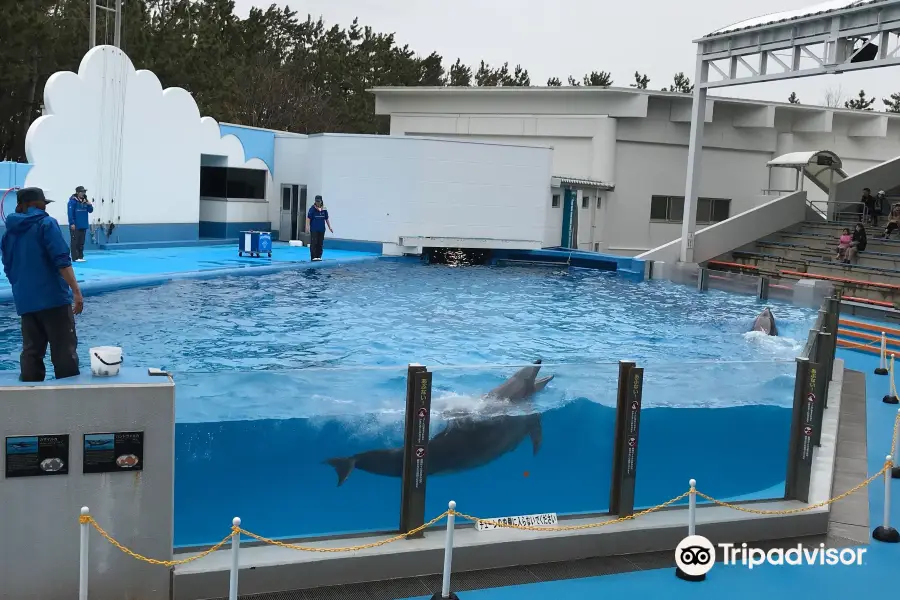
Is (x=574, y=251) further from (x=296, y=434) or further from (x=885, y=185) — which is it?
(x=296, y=434)

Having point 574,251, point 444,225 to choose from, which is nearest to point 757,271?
point 574,251

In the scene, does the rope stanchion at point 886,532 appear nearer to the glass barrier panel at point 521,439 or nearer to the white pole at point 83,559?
the glass barrier panel at point 521,439

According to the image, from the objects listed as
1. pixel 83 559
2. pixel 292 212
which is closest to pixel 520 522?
pixel 83 559

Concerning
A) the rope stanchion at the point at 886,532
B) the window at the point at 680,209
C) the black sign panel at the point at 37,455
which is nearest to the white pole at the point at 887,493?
the rope stanchion at the point at 886,532

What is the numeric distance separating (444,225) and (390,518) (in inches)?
836

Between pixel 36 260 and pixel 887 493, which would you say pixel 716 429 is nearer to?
pixel 887 493

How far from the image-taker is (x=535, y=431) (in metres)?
6.34

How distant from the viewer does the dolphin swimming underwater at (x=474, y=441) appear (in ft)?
19.2

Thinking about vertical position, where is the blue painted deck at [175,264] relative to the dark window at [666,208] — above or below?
below

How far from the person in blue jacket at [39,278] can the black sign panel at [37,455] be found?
0.56m

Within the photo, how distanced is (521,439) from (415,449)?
84cm

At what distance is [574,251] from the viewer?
28.1 meters

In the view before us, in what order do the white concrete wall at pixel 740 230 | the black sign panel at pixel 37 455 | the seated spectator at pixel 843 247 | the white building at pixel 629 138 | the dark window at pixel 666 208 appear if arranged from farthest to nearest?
the dark window at pixel 666 208 → the white building at pixel 629 138 → the white concrete wall at pixel 740 230 → the seated spectator at pixel 843 247 → the black sign panel at pixel 37 455

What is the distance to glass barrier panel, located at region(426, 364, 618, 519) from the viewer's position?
6.05m
